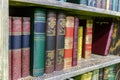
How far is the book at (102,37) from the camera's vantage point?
1.42m

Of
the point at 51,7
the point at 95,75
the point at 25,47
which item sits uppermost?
the point at 51,7

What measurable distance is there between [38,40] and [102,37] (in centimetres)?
69

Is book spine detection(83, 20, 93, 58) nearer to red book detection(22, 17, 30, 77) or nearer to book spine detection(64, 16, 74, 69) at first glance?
book spine detection(64, 16, 74, 69)

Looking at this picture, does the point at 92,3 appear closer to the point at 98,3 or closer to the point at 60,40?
the point at 98,3

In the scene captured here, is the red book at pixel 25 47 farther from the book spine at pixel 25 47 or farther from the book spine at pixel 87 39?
the book spine at pixel 87 39

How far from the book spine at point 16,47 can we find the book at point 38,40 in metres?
0.06

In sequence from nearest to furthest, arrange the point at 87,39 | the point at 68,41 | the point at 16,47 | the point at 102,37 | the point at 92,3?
the point at 16,47 < the point at 68,41 < the point at 92,3 < the point at 87,39 < the point at 102,37

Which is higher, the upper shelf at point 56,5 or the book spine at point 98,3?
the book spine at point 98,3

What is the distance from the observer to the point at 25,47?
2.77 ft

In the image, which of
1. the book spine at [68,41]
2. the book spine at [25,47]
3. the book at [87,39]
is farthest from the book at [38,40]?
the book at [87,39]

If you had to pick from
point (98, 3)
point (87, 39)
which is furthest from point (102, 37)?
point (98, 3)

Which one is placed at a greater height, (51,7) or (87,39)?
(51,7)

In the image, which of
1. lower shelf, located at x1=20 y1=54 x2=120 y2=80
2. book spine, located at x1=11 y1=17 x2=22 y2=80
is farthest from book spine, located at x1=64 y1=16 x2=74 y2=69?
book spine, located at x1=11 y1=17 x2=22 y2=80

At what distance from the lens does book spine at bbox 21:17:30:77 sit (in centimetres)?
83
